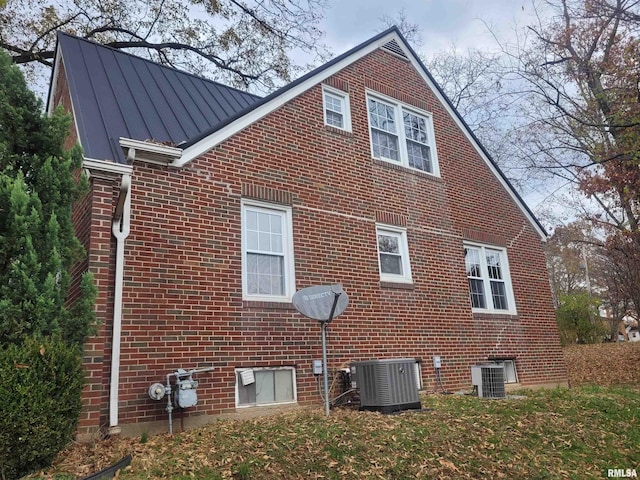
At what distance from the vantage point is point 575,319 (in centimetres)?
2509

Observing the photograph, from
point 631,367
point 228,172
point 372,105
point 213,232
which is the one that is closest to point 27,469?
point 213,232

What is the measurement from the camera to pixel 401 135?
10734mm

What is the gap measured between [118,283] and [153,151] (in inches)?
74.4

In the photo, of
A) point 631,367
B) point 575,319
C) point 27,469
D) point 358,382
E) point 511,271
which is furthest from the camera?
point 575,319

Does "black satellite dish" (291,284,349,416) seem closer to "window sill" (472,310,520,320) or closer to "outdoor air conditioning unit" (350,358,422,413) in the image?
"outdoor air conditioning unit" (350,358,422,413)

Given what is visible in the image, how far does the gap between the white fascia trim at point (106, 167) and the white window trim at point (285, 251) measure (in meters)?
1.89

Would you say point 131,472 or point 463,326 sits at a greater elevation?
point 463,326

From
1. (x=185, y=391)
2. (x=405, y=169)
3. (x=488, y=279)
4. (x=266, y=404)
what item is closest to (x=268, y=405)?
(x=266, y=404)

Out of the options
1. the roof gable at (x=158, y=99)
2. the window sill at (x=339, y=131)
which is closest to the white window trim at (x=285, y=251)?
the roof gable at (x=158, y=99)

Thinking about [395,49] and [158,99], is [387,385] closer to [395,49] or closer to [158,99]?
[158,99]

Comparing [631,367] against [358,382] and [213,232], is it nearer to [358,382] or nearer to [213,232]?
[358,382]

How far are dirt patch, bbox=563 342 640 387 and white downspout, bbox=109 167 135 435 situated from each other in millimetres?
12264

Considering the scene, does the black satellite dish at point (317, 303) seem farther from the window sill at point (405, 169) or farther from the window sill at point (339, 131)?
the window sill at point (405, 169)

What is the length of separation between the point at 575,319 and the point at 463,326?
18.2 metres
